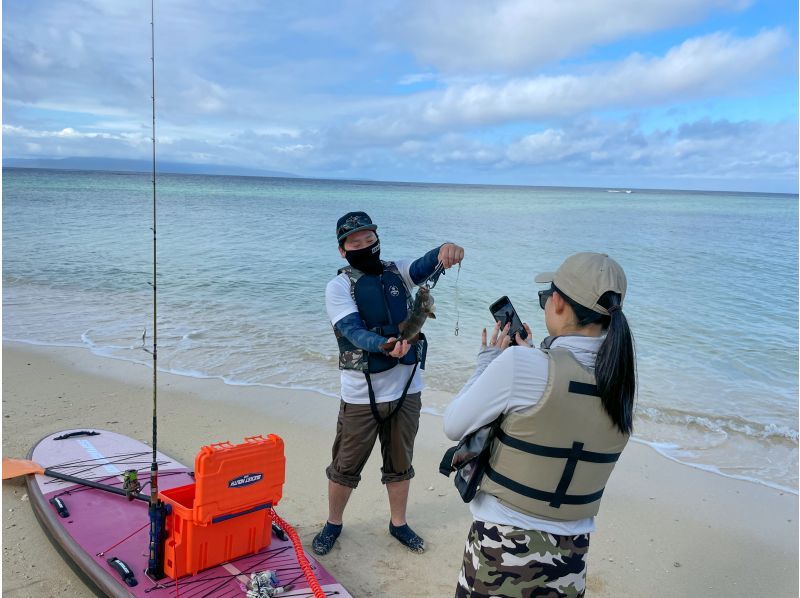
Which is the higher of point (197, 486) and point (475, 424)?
point (475, 424)

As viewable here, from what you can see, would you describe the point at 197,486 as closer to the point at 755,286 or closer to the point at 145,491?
the point at 145,491

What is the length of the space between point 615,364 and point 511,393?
0.37 meters

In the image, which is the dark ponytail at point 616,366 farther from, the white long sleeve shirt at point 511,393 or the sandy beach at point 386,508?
the sandy beach at point 386,508

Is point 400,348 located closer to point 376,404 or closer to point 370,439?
point 376,404

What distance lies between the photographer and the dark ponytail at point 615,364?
2078 millimetres

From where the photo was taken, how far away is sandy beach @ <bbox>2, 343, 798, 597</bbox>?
4113mm

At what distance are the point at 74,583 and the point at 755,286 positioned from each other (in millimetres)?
19417

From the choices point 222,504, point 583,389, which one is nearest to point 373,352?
point 222,504

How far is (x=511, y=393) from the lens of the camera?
2100 millimetres

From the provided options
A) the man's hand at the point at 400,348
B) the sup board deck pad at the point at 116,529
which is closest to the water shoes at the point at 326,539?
the sup board deck pad at the point at 116,529

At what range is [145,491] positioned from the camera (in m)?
4.62

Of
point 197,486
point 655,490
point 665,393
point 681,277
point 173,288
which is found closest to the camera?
point 197,486

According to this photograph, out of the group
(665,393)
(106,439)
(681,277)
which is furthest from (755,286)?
(106,439)

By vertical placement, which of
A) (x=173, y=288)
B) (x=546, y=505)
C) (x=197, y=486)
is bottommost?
(x=173, y=288)
